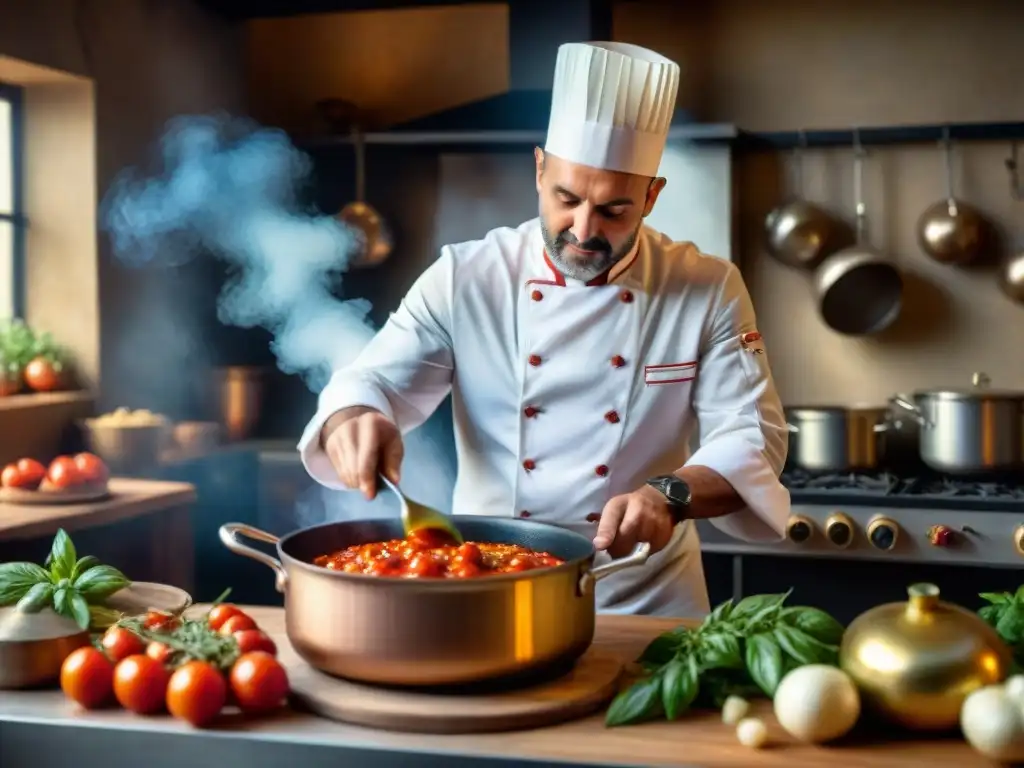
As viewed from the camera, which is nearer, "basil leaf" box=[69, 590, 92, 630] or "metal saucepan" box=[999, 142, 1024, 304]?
"basil leaf" box=[69, 590, 92, 630]

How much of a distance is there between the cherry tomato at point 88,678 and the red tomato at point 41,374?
8.01 ft

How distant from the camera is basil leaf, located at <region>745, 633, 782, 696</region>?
128cm

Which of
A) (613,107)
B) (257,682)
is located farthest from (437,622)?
(613,107)

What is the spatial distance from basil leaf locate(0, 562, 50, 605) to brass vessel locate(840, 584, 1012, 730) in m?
1.03

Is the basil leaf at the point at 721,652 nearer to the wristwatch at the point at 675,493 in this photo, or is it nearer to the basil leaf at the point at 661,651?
the basil leaf at the point at 661,651

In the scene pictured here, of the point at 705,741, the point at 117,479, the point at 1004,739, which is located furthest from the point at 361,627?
the point at 117,479

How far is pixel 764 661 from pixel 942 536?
1.95 metres

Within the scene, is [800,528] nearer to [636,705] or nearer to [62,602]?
[636,705]

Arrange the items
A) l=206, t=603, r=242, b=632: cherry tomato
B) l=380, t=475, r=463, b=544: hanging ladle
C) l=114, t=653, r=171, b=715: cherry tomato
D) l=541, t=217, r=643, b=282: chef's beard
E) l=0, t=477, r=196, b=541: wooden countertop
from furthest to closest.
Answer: l=0, t=477, r=196, b=541: wooden countertop < l=541, t=217, r=643, b=282: chef's beard < l=380, t=475, r=463, b=544: hanging ladle < l=206, t=603, r=242, b=632: cherry tomato < l=114, t=653, r=171, b=715: cherry tomato

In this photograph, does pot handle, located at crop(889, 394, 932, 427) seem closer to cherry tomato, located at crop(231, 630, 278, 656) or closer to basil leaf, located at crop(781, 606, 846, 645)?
basil leaf, located at crop(781, 606, 846, 645)

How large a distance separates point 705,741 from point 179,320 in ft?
10.5

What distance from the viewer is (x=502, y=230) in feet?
7.33

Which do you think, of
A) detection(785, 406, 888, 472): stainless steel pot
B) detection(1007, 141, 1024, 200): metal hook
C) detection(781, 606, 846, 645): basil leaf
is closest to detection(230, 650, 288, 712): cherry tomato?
detection(781, 606, 846, 645): basil leaf

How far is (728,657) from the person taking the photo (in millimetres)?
1312
